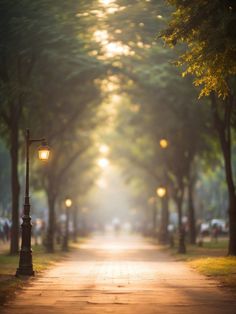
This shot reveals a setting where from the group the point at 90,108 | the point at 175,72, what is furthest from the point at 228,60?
the point at 90,108

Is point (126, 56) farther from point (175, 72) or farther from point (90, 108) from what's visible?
point (90, 108)

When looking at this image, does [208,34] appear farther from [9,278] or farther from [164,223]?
[164,223]

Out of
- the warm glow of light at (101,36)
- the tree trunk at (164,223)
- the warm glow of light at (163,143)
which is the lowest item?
the tree trunk at (164,223)

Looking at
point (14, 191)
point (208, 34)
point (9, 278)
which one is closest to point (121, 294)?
point (9, 278)

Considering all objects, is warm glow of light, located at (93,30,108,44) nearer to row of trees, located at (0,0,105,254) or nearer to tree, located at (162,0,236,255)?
row of trees, located at (0,0,105,254)

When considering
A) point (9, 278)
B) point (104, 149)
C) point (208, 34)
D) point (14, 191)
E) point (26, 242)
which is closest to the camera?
point (208, 34)

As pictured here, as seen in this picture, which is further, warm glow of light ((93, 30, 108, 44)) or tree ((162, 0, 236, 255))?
warm glow of light ((93, 30, 108, 44))

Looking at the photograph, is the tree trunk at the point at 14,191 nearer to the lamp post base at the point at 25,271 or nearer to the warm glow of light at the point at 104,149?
the lamp post base at the point at 25,271

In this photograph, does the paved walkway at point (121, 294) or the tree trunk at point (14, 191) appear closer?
the paved walkway at point (121, 294)

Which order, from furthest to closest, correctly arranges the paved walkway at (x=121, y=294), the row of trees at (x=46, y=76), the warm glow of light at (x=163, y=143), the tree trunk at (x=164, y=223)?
the tree trunk at (x=164, y=223) < the warm glow of light at (x=163, y=143) < the row of trees at (x=46, y=76) < the paved walkway at (x=121, y=294)

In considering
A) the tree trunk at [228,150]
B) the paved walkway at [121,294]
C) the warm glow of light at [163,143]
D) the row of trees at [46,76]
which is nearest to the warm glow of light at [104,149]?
the row of trees at [46,76]

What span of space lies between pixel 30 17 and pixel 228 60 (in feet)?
35.9

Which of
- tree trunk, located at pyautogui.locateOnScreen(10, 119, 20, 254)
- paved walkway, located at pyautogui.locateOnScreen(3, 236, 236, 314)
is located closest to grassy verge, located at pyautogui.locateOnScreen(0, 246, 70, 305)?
paved walkway, located at pyautogui.locateOnScreen(3, 236, 236, 314)

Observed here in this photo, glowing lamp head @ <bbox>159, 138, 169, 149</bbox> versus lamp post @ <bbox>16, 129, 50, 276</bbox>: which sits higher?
glowing lamp head @ <bbox>159, 138, 169, 149</bbox>
